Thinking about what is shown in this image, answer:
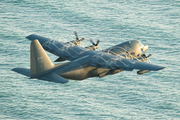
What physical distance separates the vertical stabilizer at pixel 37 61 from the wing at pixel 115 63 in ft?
33.6

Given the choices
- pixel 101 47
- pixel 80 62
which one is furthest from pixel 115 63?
pixel 101 47

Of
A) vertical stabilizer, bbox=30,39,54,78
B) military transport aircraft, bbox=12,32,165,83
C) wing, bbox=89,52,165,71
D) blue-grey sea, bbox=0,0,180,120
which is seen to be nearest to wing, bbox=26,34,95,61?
military transport aircraft, bbox=12,32,165,83

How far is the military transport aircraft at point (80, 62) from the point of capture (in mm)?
66562

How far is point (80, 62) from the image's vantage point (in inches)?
2869

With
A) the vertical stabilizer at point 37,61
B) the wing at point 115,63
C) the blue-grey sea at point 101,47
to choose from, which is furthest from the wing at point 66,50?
the blue-grey sea at point 101,47

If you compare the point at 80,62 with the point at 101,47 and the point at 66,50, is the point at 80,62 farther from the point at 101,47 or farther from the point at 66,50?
the point at 101,47

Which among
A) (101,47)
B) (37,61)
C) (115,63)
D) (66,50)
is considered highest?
(101,47)

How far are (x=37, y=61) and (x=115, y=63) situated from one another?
1592 cm

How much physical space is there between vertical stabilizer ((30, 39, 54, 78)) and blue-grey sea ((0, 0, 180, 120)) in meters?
42.7

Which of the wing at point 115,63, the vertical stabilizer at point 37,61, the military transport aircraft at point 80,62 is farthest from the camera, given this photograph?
the wing at point 115,63

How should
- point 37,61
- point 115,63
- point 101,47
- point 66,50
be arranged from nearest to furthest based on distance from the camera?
1. point 37,61
2. point 115,63
3. point 66,50
4. point 101,47

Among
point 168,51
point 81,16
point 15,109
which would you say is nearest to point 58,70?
point 15,109

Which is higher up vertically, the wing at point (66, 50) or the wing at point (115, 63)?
the wing at point (66, 50)

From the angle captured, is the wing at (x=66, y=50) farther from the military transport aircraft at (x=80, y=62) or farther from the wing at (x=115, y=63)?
the wing at (x=115, y=63)
